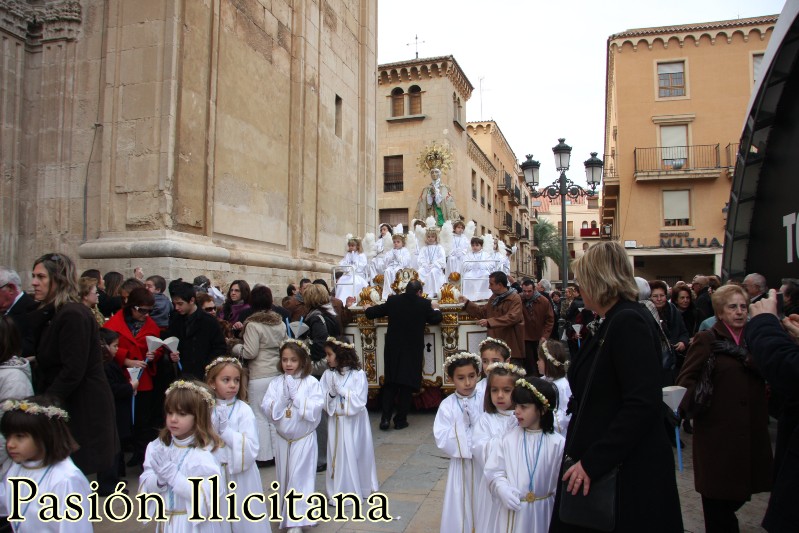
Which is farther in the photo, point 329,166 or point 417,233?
point 329,166

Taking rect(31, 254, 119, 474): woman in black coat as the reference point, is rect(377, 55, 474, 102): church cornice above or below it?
above

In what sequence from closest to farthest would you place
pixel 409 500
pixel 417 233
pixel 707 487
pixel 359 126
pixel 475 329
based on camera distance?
pixel 707 487 → pixel 409 500 → pixel 475 329 → pixel 417 233 → pixel 359 126

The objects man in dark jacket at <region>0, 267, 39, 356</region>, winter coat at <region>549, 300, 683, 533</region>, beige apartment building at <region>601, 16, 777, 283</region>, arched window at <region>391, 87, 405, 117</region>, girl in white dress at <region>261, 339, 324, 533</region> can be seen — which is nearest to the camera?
winter coat at <region>549, 300, 683, 533</region>

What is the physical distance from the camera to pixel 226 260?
11.2m

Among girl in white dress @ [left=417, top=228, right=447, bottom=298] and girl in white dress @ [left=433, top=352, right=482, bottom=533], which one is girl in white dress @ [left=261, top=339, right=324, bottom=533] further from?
girl in white dress @ [left=417, top=228, right=447, bottom=298]

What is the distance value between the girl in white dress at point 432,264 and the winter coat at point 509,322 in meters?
2.95

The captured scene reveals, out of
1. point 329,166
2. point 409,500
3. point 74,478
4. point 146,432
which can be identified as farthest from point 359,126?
point 74,478

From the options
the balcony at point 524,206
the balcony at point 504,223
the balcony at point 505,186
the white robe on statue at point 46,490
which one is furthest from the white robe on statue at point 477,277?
the balcony at point 524,206

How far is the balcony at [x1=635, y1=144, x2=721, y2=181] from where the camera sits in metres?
29.8

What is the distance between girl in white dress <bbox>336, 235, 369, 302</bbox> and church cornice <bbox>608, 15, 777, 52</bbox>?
2504cm

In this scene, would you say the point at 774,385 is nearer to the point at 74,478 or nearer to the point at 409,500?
the point at 409,500

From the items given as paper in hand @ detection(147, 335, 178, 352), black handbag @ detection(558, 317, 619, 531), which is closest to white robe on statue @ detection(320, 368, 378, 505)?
paper in hand @ detection(147, 335, 178, 352)

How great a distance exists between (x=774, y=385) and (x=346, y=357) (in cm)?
375

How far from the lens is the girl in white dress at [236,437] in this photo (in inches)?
167
